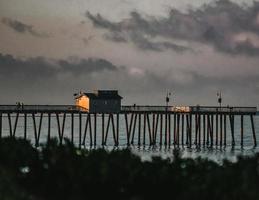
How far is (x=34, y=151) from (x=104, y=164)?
698 cm

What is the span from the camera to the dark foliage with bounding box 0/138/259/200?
26.6 metres

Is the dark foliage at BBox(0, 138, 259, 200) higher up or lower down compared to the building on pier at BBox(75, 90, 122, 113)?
lower down

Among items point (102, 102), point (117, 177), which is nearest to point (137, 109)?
point (102, 102)

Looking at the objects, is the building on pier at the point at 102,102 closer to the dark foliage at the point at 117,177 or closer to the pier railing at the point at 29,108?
the pier railing at the point at 29,108

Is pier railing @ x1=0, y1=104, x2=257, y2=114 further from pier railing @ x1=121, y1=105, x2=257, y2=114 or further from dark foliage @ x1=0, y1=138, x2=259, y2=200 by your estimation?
dark foliage @ x1=0, y1=138, x2=259, y2=200

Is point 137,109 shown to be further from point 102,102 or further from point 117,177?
point 117,177

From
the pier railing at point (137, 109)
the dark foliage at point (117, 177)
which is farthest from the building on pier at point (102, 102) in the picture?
the dark foliage at point (117, 177)

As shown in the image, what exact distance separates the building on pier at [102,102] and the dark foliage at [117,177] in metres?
58.9

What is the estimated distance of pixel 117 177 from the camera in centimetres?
2861

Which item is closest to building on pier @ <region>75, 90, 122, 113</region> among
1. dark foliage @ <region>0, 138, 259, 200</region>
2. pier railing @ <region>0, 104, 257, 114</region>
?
pier railing @ <region>0, 104, 257, 114</region>

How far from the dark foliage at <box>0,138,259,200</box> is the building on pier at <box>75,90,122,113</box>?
5891cm

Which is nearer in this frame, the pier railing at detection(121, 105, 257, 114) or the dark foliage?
the dark foliage

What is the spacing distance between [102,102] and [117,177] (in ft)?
213

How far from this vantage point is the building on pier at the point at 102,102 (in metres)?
92.9
